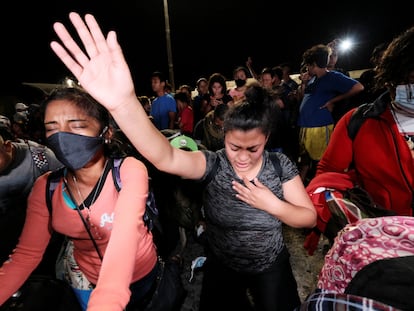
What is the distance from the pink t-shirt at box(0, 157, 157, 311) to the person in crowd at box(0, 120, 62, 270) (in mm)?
488

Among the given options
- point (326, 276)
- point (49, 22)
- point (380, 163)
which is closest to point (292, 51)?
point (49, 22)

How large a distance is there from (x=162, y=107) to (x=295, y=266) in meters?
4.01

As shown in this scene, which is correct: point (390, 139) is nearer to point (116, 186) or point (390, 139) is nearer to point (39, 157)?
point (116, 186)

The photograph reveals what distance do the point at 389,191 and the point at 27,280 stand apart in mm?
2421

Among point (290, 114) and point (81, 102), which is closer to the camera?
point (81, 102)

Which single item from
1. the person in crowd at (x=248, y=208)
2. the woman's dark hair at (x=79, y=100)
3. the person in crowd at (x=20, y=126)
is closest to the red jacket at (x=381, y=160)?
the person in crowd at (x=248, y=208)

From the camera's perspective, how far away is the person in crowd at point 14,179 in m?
1.73

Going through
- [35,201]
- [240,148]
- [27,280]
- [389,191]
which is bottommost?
[27,280]

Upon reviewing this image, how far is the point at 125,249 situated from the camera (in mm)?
1144

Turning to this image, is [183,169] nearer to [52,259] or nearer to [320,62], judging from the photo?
[52,259]

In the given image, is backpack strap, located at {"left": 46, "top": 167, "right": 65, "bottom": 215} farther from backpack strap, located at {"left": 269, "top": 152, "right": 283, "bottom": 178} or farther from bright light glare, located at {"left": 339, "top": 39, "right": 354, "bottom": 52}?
bright light glare, located at {"left": 339, "top": 39, "right": 354, "bottom": 52}

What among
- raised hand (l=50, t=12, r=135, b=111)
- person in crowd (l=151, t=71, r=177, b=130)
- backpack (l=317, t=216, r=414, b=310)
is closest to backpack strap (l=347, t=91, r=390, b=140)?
backpack (l=317, t=216, r=414, b=310)

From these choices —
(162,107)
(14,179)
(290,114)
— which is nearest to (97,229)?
(14,179)

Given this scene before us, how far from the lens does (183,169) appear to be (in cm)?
149
